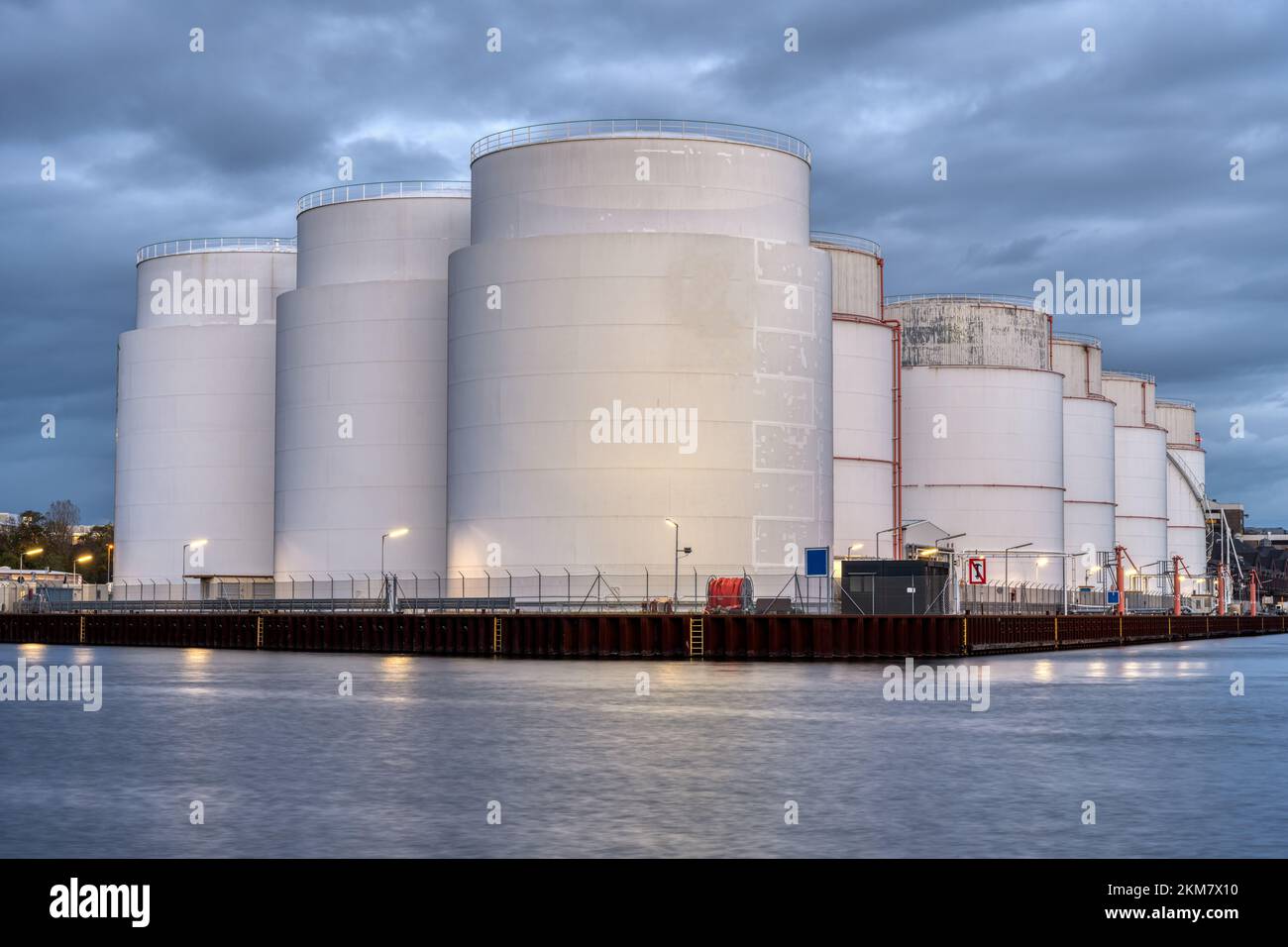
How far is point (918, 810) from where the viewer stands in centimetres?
2400

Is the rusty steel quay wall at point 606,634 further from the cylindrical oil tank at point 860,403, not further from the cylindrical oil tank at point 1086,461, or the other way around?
the cylindrical oil tank at point 1086,461

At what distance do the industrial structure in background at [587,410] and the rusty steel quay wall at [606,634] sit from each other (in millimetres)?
2893

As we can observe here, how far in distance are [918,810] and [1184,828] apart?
140 inches

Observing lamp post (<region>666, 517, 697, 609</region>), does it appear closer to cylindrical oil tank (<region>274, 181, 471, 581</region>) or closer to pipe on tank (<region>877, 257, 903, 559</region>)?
cylindrical oil tank (<region>274, 181, 471, 581</region>)

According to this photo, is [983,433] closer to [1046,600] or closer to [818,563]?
[1046,600]

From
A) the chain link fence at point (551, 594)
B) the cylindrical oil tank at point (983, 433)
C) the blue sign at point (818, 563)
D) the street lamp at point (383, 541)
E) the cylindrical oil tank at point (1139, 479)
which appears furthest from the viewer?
the cylindrical oil tank at point (1139, 479)

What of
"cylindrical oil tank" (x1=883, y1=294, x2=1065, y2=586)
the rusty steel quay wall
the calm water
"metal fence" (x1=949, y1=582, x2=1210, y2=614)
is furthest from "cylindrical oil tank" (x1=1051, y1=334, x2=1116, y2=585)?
the calm water

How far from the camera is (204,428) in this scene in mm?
94125

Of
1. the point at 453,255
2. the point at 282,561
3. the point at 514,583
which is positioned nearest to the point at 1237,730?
the point at 514,583

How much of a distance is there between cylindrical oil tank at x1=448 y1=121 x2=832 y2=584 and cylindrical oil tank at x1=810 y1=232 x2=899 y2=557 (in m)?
11.6

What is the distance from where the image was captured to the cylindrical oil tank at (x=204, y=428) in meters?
92.9

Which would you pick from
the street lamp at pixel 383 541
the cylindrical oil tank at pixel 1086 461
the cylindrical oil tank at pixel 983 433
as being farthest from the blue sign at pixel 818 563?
the cylindrical oil tank at pixel 1086 461

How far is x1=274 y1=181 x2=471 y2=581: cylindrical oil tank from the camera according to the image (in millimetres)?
81938
